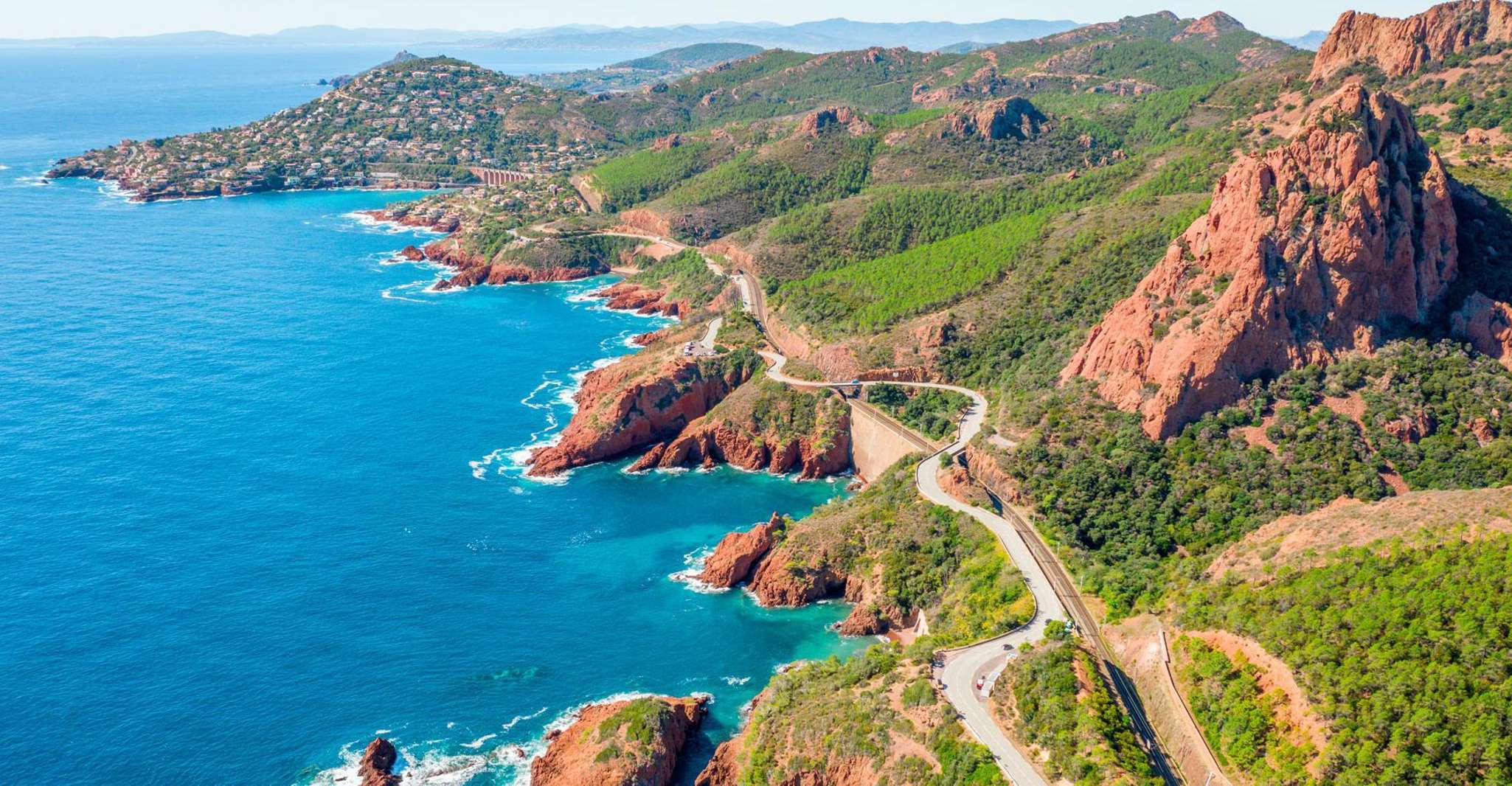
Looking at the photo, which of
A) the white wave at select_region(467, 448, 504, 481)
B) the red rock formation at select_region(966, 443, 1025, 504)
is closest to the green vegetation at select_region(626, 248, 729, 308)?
the white wave at select_region(467, 448, 504, 481)

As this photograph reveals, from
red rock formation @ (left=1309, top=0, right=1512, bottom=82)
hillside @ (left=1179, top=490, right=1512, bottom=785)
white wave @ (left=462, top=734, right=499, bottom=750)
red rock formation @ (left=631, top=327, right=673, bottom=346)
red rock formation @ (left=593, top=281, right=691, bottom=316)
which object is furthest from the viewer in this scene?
red rock formation @ (left=593, top=281, right=691, bottom=316)

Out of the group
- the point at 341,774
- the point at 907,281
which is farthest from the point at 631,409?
the point at 341,774

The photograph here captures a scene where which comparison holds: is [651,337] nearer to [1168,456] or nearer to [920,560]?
[920,560]

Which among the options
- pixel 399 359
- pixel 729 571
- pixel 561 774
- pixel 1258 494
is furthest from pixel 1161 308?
pixel 399 359

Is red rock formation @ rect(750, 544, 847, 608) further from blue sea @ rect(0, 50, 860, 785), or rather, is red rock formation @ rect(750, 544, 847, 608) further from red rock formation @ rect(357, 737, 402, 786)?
red rock formation @ rect(357, 737, 402, 786)

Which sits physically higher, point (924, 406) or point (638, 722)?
point (924, 406)
